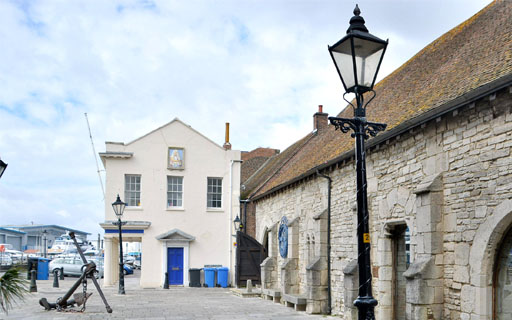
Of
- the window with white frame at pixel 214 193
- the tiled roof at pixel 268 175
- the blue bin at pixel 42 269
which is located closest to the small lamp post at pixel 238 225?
the window with white frame at pixel 214 193

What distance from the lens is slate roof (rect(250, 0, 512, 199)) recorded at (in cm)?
907

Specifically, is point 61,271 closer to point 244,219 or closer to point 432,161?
point 244,219

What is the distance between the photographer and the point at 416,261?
31.2 feet

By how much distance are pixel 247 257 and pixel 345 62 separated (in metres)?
18.9

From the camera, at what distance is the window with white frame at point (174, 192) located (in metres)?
25.5

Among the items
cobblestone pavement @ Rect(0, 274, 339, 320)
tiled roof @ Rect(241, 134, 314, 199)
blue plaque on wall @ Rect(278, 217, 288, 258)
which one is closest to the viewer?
cobblestone pavement @ Rect(0, 274, 339, 320)

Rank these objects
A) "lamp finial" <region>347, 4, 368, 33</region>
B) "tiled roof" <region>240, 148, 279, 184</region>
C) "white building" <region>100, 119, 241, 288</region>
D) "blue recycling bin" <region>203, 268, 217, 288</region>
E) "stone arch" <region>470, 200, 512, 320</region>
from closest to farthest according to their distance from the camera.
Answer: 1. "lamp finial" <region>347, 4, 368, 33</region>
2. "stone arch" <region>470, 200, 512, 320</region>
3. "white building" <region>100, 119, 241, 288</region>
4. "blue recycling bin" <region>203, 268, 217, 288</region>
5. "tiled roof" <region>240, 148, 279, 184</region>

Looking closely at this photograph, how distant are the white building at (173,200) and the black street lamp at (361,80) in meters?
20.2

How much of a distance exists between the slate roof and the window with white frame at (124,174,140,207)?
1047cm

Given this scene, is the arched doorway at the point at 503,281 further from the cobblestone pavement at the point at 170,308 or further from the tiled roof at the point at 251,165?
the tiled roof at the point at 251,165

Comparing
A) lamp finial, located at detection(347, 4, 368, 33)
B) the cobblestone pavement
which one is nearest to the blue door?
the cobblestone pavement

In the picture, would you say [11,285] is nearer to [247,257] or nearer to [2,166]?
[2,166]

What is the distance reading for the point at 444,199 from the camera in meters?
9.27

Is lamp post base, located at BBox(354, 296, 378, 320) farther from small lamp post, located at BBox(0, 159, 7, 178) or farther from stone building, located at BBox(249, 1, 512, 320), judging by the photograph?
small lamp post, located at BBox(0, 159, 7, 178)
